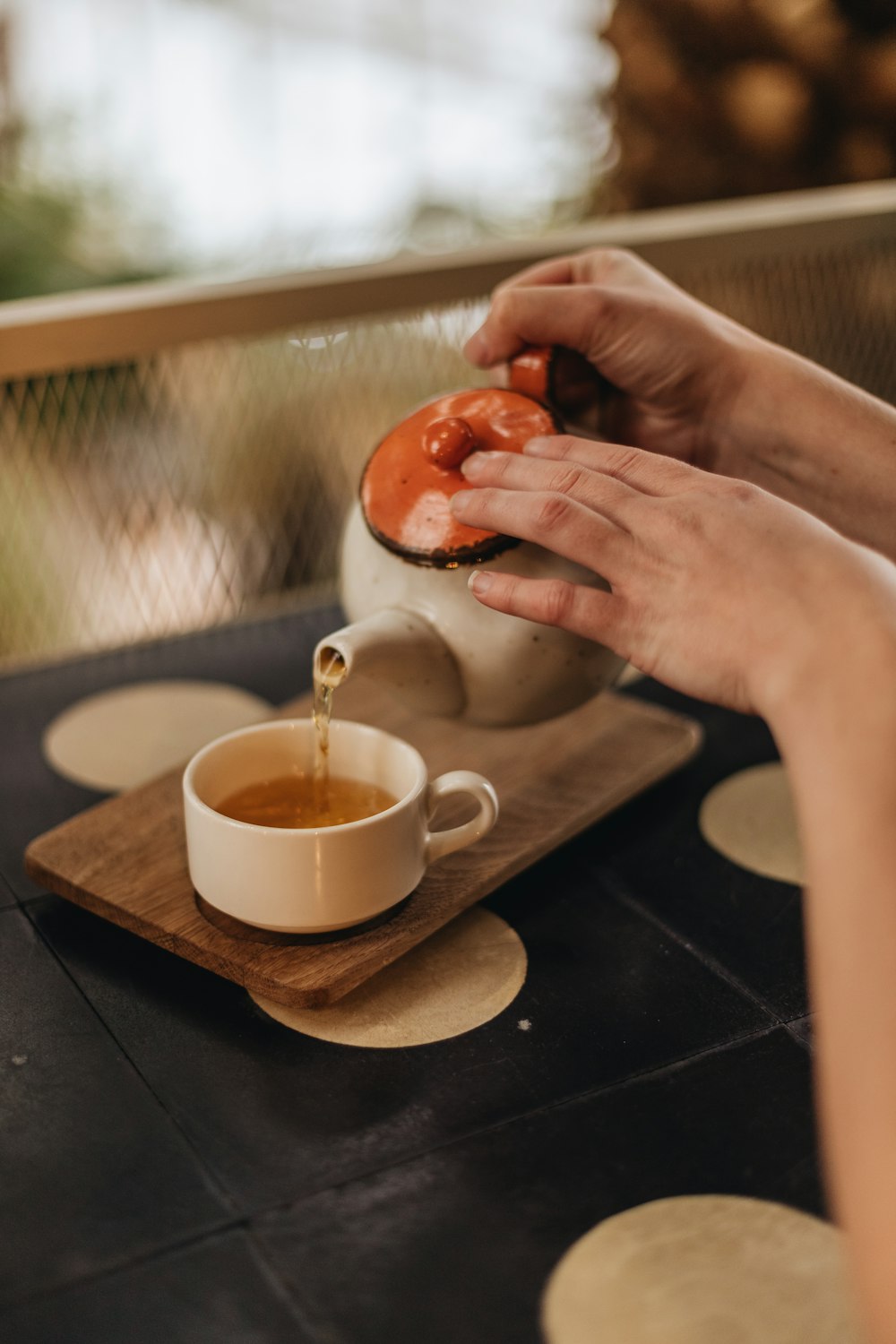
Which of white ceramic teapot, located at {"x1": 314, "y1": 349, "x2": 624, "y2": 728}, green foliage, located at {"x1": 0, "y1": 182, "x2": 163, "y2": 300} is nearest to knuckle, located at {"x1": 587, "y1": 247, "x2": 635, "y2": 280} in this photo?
white ceramic teapot, located at {"x1": 314, "y1": 349, "x2": 624, "y2": 728}

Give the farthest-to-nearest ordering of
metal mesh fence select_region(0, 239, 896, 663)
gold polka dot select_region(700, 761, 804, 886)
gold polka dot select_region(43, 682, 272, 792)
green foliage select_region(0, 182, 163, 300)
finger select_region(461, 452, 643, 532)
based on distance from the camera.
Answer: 1. green foliage select_region(0, 182, 163, 300)
2. metal mesh fence select_region(0, 239, 896, 663)
3. gold polka dot select_region(43, 682, 272, 792)
4. gold polka dot select_region(700, 761, 804, 886)
5. finger select_region(461, 452, 643, 532)

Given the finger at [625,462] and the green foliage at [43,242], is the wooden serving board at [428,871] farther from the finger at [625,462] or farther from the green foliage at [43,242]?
the green foliage at [43,242]

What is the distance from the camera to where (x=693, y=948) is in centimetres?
72

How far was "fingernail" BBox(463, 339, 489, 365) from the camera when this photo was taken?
82 centimetres

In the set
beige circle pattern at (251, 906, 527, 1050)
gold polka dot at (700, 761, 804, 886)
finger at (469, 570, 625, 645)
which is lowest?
gold polka dot at (700, 761, 804, 886)

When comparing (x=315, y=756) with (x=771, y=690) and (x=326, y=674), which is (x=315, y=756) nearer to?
(x=326, y=674)

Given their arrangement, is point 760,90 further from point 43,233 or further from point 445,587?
point 445,587

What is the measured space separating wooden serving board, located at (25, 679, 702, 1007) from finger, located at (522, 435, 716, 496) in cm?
19

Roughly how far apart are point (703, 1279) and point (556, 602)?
31 cm

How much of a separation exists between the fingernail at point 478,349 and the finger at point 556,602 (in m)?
0.22

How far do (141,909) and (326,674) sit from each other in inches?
6.6

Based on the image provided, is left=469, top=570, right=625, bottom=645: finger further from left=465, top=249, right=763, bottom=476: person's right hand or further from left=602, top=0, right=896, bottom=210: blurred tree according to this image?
left=602, top=0, right=896, bottom=210: blurred tree

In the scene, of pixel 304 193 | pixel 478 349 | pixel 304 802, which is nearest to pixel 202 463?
pixel 478 349

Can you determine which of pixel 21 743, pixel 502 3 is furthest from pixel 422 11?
pixel 21 743
